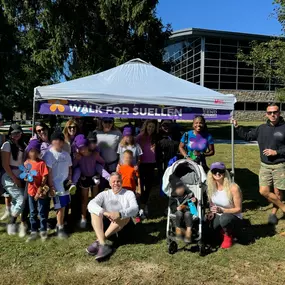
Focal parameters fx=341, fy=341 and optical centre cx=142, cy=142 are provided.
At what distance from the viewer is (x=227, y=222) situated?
4449 mm

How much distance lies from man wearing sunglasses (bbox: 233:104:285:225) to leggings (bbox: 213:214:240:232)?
4.04 feet

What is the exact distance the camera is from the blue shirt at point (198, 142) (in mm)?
5824

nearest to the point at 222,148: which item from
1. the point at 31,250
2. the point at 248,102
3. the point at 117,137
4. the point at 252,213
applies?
the point at 252,213

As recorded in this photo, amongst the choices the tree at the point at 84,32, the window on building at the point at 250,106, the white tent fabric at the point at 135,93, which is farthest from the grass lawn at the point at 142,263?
the window on building at the point at 250,106

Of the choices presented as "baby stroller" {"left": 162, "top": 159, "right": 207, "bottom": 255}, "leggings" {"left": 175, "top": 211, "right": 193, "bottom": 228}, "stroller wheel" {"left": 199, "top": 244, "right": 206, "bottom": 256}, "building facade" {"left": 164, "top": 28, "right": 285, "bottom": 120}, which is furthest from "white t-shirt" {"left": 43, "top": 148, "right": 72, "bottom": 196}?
"building facade" {"left": 164, "top": 28, "right": 285, "bottom": 120}

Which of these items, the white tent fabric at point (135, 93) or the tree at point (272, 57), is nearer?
the white tent fabric at point (135, 93)

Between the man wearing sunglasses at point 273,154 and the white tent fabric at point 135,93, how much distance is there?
76 centimetres

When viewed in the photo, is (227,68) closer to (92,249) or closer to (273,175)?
(273,175)

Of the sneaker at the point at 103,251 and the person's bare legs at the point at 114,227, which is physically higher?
the person's bare legs at the point at 114,227

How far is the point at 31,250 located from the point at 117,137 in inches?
86.8

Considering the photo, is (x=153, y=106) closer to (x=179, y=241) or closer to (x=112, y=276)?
(x=179, y=241)

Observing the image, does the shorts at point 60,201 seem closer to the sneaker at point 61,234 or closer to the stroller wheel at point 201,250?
Result: the sneaker at point 61,234

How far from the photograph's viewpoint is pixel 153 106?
588 cm

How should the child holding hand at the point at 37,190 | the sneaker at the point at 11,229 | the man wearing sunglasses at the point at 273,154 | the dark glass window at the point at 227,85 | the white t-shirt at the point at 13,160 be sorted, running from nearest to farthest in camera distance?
the child holding hand at the point at 37,190
the white t-shirt at the point at 13,160
the sneaker at the point at 11,229
the man wearing sunglasses at the point at 273,154
the dark glass window at the point at 227,85
